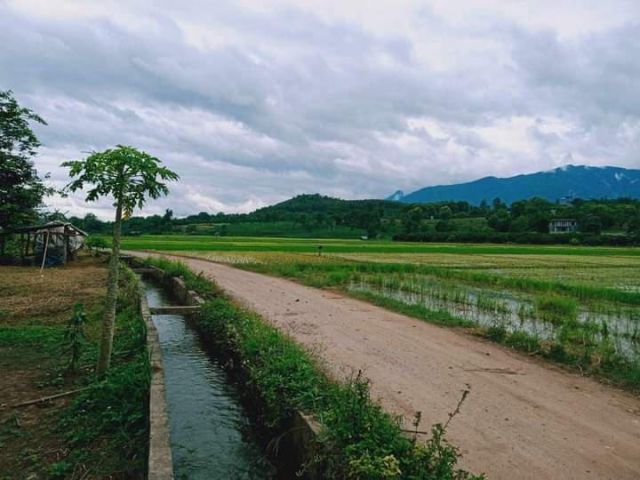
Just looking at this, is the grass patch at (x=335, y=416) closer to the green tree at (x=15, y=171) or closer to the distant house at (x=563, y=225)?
the green tree at (x=15, y=171)

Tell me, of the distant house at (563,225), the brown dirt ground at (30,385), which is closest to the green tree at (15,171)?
the brown dirt ground at (30,385)

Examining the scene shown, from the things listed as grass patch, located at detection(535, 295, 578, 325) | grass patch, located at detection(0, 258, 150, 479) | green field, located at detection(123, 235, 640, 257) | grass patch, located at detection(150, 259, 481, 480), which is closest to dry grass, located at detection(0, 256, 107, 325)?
grass patch, located at detection(0, 258, 150, 479)

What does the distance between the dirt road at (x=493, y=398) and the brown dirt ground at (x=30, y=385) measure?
3633 millimetres

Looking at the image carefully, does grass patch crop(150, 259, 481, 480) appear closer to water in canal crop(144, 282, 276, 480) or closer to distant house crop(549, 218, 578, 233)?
water in canal crop(144, 282, 276, 480)

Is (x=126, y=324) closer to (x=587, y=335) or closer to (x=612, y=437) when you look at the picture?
(x=612, y=437)

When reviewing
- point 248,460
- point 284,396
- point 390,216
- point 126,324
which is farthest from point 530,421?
point 390,216

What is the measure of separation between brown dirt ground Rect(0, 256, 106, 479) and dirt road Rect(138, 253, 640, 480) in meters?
3.63

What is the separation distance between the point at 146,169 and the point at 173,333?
6227mm

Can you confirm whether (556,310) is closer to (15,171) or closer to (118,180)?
(118,180)

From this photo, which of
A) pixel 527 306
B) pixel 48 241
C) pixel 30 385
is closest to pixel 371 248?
pixel 48 241

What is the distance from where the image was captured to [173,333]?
11.0 meters

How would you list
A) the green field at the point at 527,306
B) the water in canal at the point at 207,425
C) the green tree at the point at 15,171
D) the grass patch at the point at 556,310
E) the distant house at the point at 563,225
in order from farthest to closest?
the distant house at the point at 563,225
the green tree at the point at 15,171
the grass patch at the point at 556,310
the green field at the point at 527,306
the water in canal at the point at 207,425

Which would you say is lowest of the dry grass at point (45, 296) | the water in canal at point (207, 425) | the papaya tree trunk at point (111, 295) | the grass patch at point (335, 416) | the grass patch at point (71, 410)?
the water in canal at point (207, 425)

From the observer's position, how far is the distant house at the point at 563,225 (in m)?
82.3
